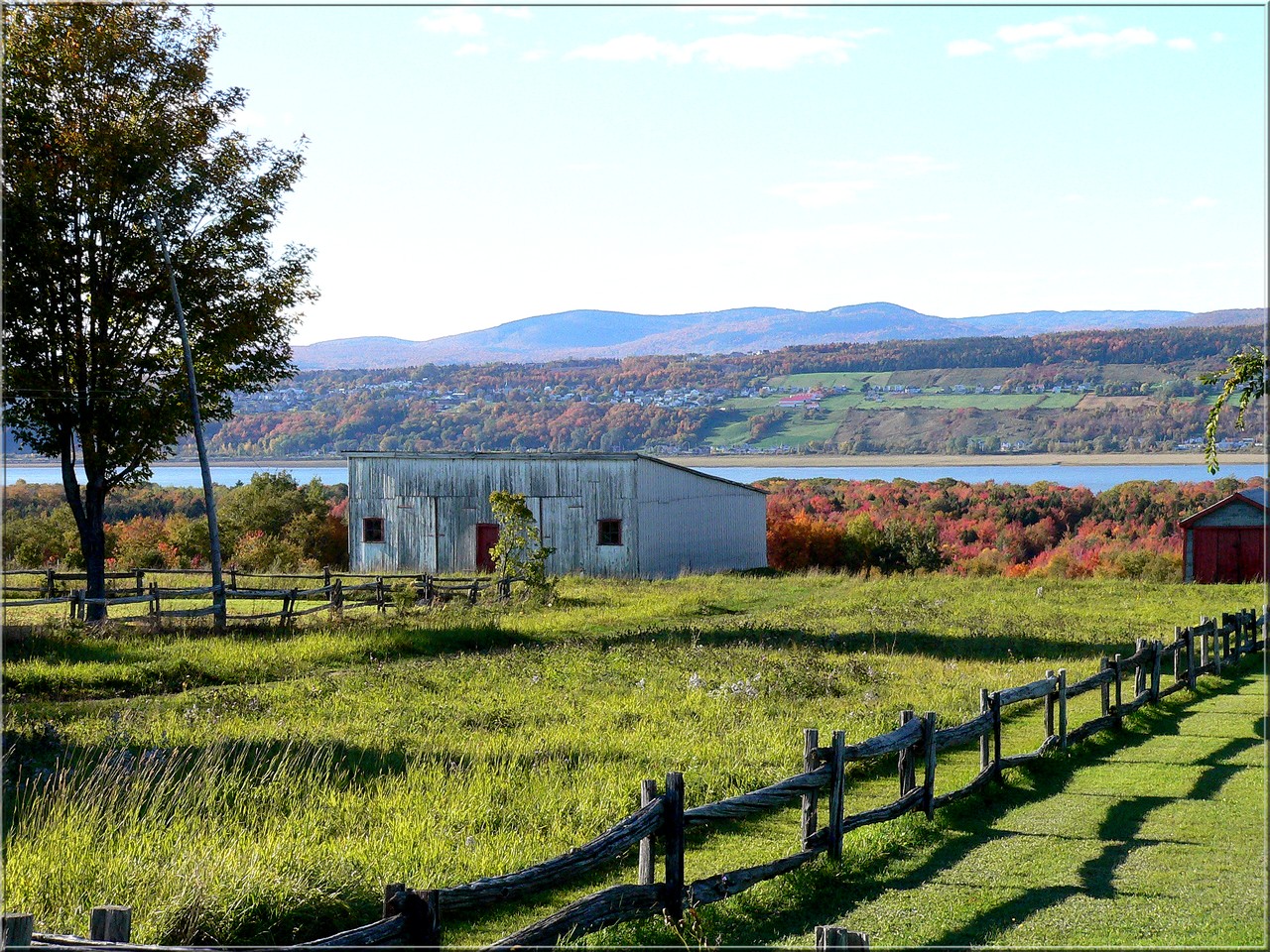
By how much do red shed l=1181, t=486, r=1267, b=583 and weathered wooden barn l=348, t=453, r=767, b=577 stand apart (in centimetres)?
1850

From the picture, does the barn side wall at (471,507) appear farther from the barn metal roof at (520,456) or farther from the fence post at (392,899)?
the fence post at (392,899)

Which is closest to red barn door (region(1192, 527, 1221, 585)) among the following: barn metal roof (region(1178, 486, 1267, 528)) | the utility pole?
barn metal roof (region(1178, 486, 1267, 528))

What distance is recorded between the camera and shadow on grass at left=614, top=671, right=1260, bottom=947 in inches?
316

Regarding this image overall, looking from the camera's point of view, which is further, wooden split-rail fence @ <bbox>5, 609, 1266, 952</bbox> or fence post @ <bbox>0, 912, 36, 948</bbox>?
wooden split-rail fence @ <bbox>5, 609, 1266, 952</bbox>

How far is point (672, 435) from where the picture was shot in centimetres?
17500

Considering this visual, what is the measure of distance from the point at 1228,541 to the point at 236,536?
134ft

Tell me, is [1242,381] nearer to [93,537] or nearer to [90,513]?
[90,513]

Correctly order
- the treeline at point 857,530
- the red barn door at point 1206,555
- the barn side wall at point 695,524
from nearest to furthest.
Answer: the red barn door at point 1206,555
the barn side wall at point 695,524
the treeline at point 857,530

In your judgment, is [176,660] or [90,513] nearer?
[176,660]

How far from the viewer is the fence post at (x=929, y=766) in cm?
1097

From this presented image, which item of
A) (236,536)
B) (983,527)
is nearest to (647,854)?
(236,536)

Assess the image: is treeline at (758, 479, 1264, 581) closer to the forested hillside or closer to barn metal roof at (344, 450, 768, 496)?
barn metal roof at (344, 450, 768, 496)

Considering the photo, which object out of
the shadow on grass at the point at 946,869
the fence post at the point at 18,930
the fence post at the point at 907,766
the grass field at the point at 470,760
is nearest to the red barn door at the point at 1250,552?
the grass field at the point at 470,760

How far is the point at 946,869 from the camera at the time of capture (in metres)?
9.51
